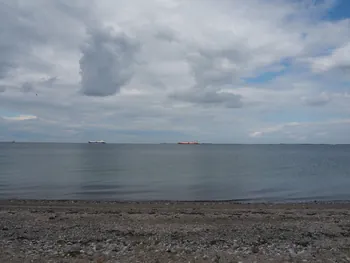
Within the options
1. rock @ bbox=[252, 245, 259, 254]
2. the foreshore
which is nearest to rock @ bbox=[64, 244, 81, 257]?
the foreshore

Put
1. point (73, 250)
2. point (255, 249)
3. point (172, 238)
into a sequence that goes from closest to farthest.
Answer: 1. point (73, 250)
2. point (255, 249)
3. point (172, 238)

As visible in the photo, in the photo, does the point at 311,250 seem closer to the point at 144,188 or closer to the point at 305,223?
the point at 305,223

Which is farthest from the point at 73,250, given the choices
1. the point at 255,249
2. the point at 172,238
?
the point at 255,249

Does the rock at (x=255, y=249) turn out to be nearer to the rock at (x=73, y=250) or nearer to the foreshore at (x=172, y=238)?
the foreshore at (x=172, y=238)

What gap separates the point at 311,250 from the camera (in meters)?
13.2

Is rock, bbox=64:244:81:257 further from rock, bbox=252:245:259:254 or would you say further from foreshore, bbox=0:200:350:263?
rock, bbox=252:245:259:254

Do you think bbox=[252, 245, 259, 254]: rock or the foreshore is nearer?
the foreshore

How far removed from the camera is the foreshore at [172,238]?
40.0ft

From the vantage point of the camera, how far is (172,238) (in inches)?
587

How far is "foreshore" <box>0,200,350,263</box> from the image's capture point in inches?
480

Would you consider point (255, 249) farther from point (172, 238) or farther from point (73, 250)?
point (73, 250)

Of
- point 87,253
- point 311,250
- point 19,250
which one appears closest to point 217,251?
point 311,250

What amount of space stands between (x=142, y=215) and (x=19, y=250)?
30.7 feet

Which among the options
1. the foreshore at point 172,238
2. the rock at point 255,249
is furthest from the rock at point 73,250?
the rock at point 255,249
